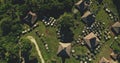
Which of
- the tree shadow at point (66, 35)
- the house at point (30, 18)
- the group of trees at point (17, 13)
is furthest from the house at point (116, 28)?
the house at point (30, 18)

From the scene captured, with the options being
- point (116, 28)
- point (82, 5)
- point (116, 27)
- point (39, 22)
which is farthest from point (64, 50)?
point (116, 27)

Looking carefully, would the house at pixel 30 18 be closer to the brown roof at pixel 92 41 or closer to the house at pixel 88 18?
the house at pixel 88 18

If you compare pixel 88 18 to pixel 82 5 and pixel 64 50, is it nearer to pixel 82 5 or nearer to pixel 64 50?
pixel 82 5

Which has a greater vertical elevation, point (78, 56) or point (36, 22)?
point (36, 22)

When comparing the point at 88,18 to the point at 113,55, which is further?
the point at 88,18

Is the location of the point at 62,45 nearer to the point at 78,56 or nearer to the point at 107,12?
the point at 78,56

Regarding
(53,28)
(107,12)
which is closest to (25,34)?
(53,28)

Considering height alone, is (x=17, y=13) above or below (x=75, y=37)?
above
